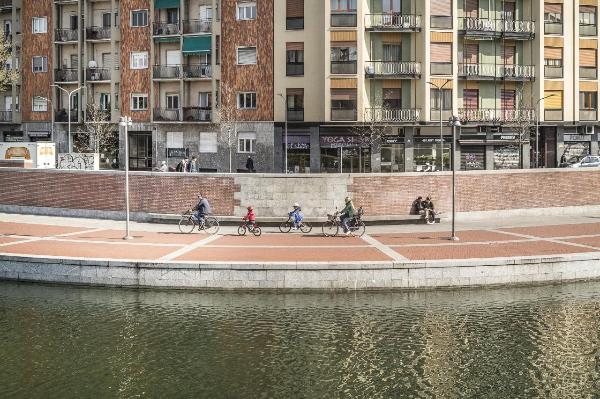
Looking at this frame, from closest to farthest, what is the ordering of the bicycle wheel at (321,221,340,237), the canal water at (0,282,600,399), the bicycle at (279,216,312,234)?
the canal water at (0,282,600,399)
the bicycle wheel at (321,221,340,237)
the bicycle at (279,216,312,234)

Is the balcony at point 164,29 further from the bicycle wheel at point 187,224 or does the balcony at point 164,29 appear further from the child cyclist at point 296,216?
the child cyclist at point 296,216

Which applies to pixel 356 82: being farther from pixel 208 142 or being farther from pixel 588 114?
pixel 588 114

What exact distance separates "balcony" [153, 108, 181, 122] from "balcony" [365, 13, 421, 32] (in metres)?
16.2

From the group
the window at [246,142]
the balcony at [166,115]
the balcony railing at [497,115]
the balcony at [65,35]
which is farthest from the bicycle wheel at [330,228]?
the balcony at [65,35]

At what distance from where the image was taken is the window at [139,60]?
198ft

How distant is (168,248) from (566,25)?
4118cm

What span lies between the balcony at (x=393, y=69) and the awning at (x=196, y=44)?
12674 millimetres

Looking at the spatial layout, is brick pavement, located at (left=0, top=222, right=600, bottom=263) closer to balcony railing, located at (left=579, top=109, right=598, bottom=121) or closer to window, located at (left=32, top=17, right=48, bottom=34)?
balcony railing, located at (left=579, top=109, right=598, bottom=121)

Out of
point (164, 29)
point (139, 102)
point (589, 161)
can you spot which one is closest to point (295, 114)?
point (164, 29)

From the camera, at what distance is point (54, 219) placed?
37.9m

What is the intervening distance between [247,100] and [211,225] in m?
24.3

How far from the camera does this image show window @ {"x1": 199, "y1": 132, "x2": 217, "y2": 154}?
58.1 metres

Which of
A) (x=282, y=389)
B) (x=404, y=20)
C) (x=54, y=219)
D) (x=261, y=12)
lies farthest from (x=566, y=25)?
(x=282, y=389)

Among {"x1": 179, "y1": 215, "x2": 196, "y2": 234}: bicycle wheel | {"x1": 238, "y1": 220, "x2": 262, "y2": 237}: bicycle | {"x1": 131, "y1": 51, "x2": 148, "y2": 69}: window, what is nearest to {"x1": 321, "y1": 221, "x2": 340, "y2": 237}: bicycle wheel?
{"x1": 238, "y1": 220, "x2": 262, "y2": 237}: bicycle
